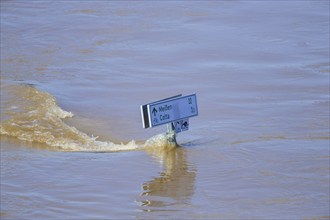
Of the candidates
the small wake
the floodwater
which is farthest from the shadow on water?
the small wake

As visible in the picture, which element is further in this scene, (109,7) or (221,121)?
(109,7)

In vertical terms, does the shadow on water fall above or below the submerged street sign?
below

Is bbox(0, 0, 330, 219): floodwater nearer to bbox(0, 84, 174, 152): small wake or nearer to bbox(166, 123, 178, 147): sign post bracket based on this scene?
bbox(0, 84, 174, 152): small wake

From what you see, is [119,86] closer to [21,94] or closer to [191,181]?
[21,94]

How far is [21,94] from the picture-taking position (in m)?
10.9

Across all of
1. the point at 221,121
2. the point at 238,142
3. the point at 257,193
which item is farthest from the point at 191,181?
the point at 221,121

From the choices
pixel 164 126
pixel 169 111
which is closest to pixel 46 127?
pixel 164 126

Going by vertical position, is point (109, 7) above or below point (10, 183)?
above

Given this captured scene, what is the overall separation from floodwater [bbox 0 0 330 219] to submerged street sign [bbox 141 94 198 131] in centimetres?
45

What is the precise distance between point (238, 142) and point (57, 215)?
264cm

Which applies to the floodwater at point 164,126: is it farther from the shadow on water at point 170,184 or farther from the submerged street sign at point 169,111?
the submerged street sign at point 169,111

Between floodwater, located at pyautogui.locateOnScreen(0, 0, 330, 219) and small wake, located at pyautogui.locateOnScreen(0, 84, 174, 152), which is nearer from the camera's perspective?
floodwater, located at pyautogui.locateOnScreen(0, 0, 330, 219)

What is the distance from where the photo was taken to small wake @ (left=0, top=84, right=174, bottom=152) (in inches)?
351

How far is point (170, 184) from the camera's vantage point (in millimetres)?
7461
